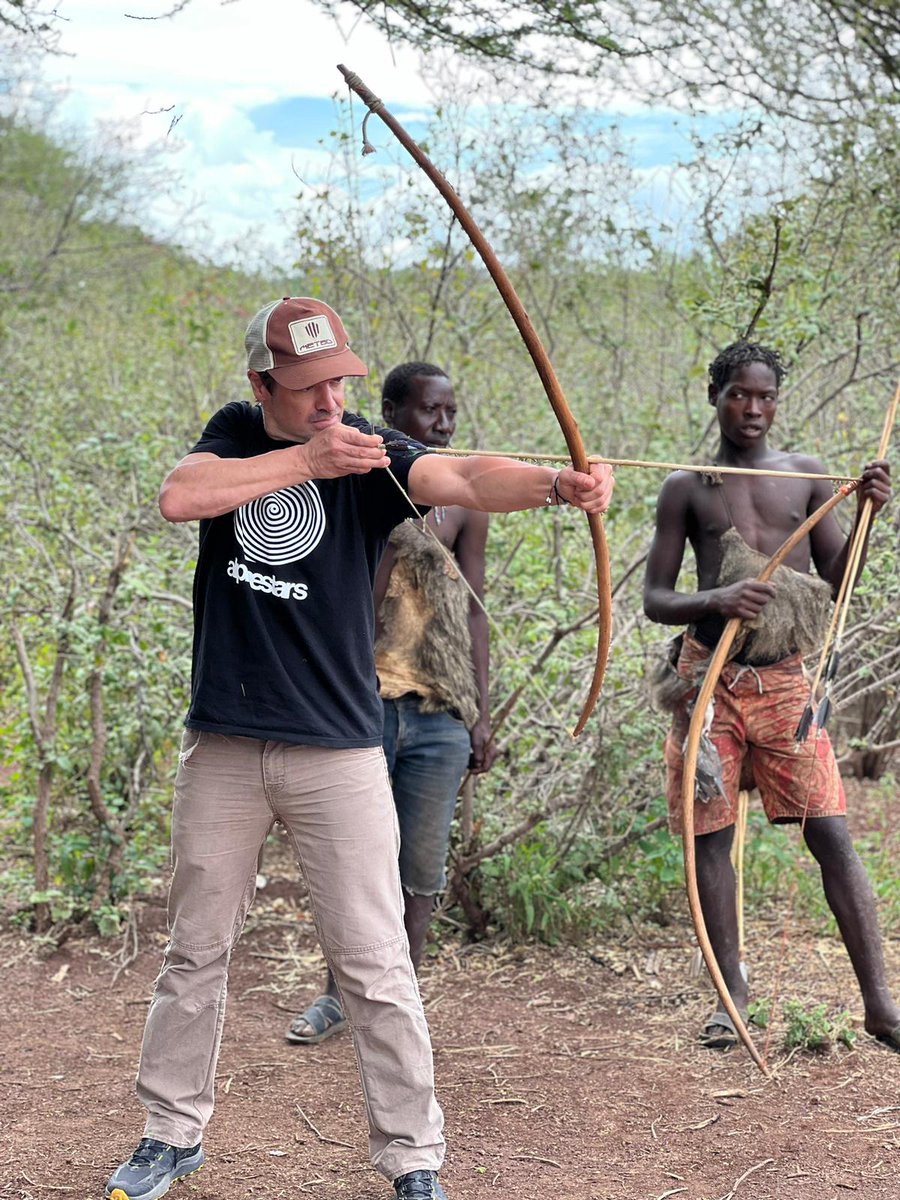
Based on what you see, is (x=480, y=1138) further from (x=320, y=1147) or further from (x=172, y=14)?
(x=172, y=14)

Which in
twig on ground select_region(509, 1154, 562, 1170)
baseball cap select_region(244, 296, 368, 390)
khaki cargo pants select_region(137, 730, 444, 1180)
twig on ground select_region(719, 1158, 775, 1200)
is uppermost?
baseball cap select_region(244, 296, 368, 390)

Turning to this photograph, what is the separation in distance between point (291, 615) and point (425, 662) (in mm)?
1055

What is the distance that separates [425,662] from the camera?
3750 mm

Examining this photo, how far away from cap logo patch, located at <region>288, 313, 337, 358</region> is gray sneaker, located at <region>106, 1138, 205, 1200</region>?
172 cm

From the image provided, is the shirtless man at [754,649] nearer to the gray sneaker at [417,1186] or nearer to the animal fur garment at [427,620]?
the animal fur garment at [427,620]

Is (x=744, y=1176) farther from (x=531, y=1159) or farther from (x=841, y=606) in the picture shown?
(x=841, y=606)

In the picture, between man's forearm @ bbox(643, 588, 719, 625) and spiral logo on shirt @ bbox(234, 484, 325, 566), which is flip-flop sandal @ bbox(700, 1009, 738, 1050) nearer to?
man's forearm @ bbox(643, 588, 719, 625)

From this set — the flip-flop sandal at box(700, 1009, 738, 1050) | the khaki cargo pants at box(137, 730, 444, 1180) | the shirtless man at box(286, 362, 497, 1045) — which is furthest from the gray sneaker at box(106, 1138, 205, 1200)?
the flip-flop sandal at box(700, 1009, 738, 1050)

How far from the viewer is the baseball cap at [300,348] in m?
2.73

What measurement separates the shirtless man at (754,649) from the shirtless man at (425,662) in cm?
57

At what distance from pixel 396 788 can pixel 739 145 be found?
3.48 metres

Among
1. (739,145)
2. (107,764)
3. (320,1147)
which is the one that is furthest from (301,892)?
(739,145)

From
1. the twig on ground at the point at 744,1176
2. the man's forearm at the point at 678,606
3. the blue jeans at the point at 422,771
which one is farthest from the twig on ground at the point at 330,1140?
the man's forearm at the point at 678,606

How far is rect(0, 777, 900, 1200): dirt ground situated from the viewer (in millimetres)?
3062
